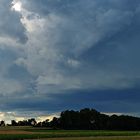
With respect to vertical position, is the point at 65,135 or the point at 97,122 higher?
the point at 97,122

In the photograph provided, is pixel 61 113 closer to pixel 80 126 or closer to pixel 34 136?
pixel 80 126

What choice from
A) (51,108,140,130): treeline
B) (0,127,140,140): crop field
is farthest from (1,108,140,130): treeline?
(0,127,140,140): crop field

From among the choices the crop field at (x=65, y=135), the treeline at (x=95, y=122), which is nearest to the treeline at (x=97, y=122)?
the treeline at (x=95, y=122)

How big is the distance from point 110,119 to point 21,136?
78900 millimetres

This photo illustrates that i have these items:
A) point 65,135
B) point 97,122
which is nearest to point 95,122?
point 97,122

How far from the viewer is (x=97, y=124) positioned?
183250 mm

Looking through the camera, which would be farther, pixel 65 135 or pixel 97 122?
pixel 97 122

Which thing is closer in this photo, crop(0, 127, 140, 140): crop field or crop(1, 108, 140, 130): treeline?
crop(0, 127, 140, 140): crop field

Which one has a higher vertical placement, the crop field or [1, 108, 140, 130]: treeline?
[1, 108, 140, 130]: treeline

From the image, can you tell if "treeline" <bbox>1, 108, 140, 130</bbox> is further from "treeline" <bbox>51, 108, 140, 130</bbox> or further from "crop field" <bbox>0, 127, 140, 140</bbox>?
"crop field" <bbox>0, 127, 140, 140</bbox>

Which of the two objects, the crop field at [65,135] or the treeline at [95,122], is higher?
the treeline at [95,122]

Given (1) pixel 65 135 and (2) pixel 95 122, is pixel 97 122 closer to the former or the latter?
(2) pixel 95 122

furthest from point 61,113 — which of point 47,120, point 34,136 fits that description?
point 34,136

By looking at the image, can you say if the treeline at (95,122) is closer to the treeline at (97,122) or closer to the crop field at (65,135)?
the treeline at (97,122)
